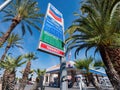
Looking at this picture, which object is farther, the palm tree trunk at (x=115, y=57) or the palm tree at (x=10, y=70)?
the palm tree at (x=10, y=70)

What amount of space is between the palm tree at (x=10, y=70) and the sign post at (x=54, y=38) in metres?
22.4

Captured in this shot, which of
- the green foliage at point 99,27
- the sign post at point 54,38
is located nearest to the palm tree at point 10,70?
the green foliage at point 99,27

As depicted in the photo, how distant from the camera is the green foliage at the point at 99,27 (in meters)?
14.4

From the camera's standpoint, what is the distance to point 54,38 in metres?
6.89

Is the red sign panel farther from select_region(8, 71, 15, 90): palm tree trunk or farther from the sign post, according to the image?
select_region(8, 71, 15, 90): palm tree trunk

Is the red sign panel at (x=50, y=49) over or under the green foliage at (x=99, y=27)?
under

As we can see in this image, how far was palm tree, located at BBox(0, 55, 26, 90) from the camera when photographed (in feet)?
92.2

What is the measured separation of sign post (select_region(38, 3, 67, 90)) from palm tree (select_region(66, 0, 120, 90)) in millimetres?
7104

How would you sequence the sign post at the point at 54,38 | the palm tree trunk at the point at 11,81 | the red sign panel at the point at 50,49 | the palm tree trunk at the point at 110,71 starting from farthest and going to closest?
1. the palm tree trunk at the point at 11,81
2. the palm tree trunk at the point at 110,71
3. the sign post at the point at 54,38
4. the red sign panel at the point at 50,49

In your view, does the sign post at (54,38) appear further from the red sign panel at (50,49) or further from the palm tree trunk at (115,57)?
the palm tree trunk at (115,57)

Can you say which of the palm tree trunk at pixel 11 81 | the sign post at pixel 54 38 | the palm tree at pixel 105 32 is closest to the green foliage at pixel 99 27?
the palm tree at pixel 105 32

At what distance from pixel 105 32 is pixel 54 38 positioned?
8.23 m

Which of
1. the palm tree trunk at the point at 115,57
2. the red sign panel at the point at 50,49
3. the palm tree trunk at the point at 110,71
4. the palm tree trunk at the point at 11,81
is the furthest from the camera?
the palm tree trunk at the point at 11,81

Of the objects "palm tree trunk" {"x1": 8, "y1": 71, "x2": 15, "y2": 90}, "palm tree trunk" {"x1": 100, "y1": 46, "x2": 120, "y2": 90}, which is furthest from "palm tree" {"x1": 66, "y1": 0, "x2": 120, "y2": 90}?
"palm tree trunk" {"x1": 8, "y1": 71, "x2": 15, "y2": 90}
